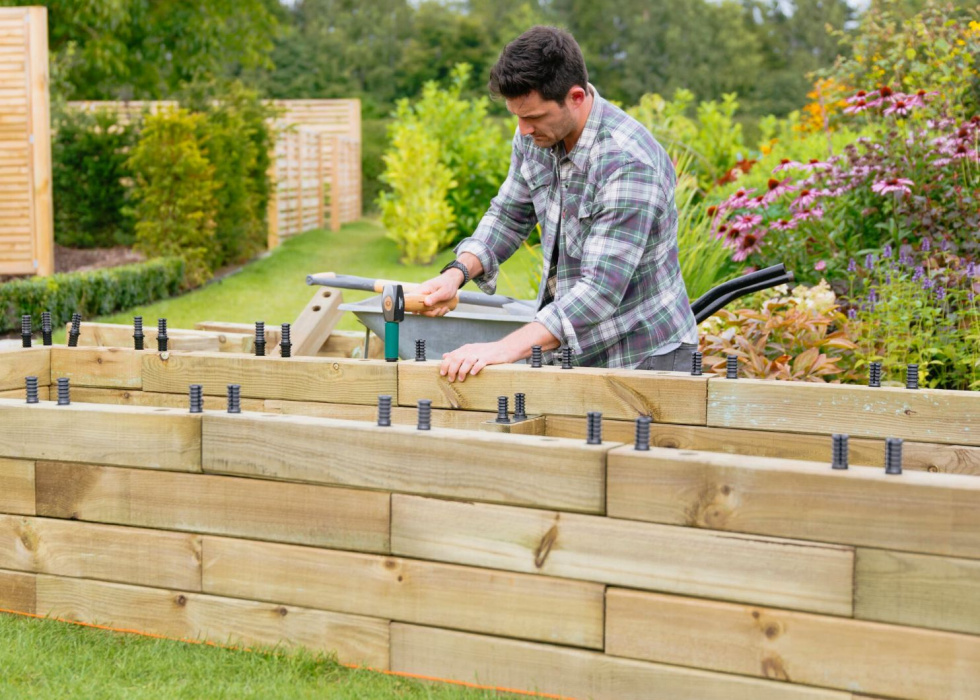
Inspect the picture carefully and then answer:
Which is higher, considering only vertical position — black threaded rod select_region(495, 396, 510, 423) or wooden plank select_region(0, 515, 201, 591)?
black threaded rod select_region(495, 396, 510, 423)

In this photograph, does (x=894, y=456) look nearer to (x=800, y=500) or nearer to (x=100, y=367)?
(x=800, y=500)

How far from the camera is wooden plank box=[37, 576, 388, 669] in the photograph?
2695 mm

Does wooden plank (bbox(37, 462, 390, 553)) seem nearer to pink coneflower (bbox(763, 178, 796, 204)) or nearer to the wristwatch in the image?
the wristwatch

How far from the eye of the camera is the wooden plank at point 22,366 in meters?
3.89

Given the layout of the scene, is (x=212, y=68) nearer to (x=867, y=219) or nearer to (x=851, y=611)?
(x=867, y=219)

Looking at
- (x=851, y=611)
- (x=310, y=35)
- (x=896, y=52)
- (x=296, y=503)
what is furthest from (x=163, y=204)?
(x=310, y=35)

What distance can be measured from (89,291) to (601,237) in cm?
884

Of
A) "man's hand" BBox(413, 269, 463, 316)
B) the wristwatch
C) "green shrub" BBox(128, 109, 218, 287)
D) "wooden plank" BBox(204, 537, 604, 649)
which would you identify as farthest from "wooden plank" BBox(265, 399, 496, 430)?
"green shrub" BBox(128, 109, 218, 287)

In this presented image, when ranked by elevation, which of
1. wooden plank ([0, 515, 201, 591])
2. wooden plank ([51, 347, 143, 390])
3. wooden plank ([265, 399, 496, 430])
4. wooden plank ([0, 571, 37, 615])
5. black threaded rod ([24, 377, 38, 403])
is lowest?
wooden plank ([0, 571, 37, 615])

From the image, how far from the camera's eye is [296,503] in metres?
2.74

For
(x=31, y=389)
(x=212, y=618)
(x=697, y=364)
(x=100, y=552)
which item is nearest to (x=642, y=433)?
(x=697, y=364)

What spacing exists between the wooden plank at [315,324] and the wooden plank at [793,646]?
252 centimetres

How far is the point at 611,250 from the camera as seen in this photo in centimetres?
334

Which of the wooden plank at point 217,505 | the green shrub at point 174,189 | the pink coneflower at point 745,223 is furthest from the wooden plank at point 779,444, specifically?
the green shrub at point 174,189
